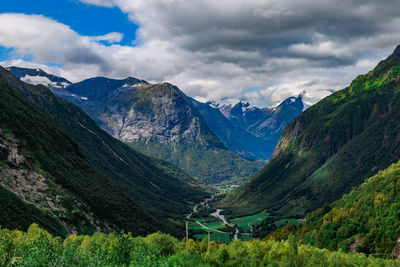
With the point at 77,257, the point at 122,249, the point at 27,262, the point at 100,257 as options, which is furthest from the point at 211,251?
the point at 27,262

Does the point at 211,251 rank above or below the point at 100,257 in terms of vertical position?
below

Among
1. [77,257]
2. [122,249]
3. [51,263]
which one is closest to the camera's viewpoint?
[51,263]

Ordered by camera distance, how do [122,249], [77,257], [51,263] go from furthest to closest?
1. [122,249]
2. [77,257]
3. [51,263]

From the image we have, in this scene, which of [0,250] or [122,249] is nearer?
[0,250]

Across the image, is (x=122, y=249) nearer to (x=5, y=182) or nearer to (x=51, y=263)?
(x=51, y=263)

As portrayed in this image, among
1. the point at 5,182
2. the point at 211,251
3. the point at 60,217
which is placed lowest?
the point at 211,251

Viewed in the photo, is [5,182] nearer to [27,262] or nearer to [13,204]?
[13,204]
